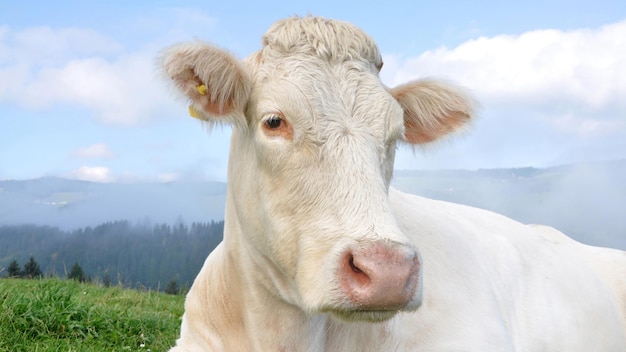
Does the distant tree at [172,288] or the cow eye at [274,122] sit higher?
the cow eye at [274,122]

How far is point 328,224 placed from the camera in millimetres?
3512

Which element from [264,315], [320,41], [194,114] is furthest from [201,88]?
[264,315]

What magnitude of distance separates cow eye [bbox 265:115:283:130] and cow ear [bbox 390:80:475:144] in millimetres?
1042

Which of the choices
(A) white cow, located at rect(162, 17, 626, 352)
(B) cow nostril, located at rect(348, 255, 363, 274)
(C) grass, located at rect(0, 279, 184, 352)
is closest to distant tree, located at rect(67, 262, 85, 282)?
(C) grass, located at rect(0, 279, 184, 352)

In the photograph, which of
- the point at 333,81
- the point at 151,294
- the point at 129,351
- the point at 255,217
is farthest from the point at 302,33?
the point at 151,294

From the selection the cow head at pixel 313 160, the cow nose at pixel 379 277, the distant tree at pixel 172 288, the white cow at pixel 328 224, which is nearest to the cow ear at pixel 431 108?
the white cow at pixel 328 224

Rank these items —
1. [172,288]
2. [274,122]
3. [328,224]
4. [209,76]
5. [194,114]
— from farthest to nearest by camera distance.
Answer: [172,288]
[194,114]
[209,76]
[274,122]
[328,224]

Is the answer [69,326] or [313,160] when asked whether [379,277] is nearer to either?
[313,160]

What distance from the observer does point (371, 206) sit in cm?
348

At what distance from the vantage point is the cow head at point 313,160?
3.30 metres

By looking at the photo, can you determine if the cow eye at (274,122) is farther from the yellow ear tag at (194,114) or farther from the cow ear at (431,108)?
the cow ear at (431,108)

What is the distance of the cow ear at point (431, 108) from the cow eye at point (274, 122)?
1.04 meters

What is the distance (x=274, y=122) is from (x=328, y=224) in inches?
28.0

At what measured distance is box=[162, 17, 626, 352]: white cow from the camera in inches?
133
